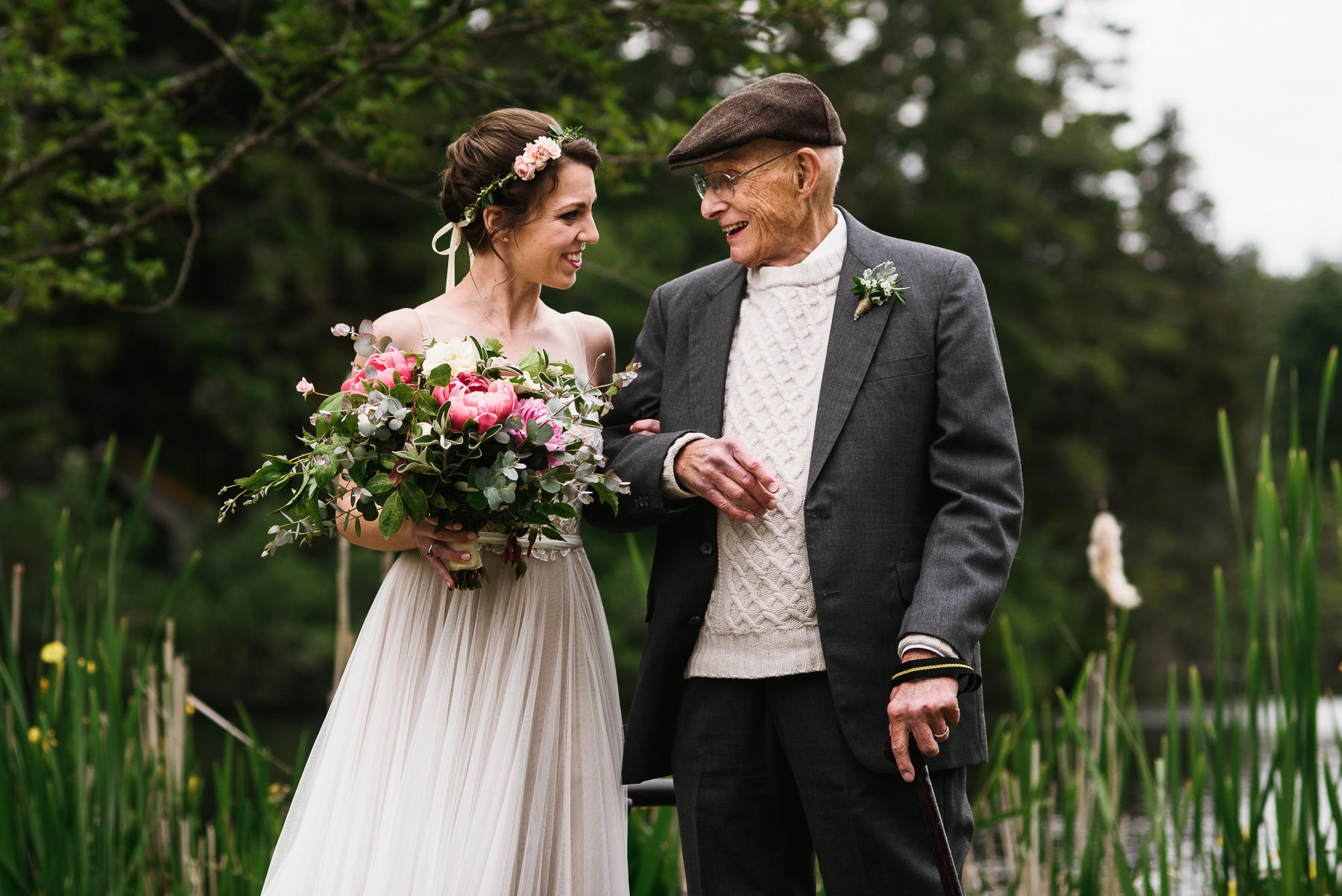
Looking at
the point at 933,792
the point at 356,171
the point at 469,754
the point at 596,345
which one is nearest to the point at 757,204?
the point at 596,345

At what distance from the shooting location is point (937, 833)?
200cm

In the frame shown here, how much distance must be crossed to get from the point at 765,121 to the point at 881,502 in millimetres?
751

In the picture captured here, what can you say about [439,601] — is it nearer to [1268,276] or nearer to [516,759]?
[516,759]

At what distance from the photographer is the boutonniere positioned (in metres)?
2.26

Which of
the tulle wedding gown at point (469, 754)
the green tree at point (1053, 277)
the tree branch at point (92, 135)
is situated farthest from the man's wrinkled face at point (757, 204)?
the green tree at point (1053, 277)

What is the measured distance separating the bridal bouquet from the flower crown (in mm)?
458

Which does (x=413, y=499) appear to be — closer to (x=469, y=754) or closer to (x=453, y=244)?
(x=469, y=754)

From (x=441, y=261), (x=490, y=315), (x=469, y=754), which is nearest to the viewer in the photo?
(x=469, y=754)

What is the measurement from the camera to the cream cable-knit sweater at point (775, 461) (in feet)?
7.29

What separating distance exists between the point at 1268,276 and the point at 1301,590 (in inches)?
1822

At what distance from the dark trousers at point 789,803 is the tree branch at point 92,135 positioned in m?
3.04

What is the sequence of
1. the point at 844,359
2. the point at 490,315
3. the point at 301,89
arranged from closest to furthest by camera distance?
the point at 844,359
the point at 490,315
the point at 301,89

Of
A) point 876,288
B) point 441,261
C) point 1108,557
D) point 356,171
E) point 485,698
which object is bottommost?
point 485,698

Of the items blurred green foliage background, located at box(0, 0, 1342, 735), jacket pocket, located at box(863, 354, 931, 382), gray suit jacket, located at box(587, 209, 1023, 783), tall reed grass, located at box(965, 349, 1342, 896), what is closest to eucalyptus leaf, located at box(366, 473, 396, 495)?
gray suit jacket, located at box(587, 209, 1023, 783)
